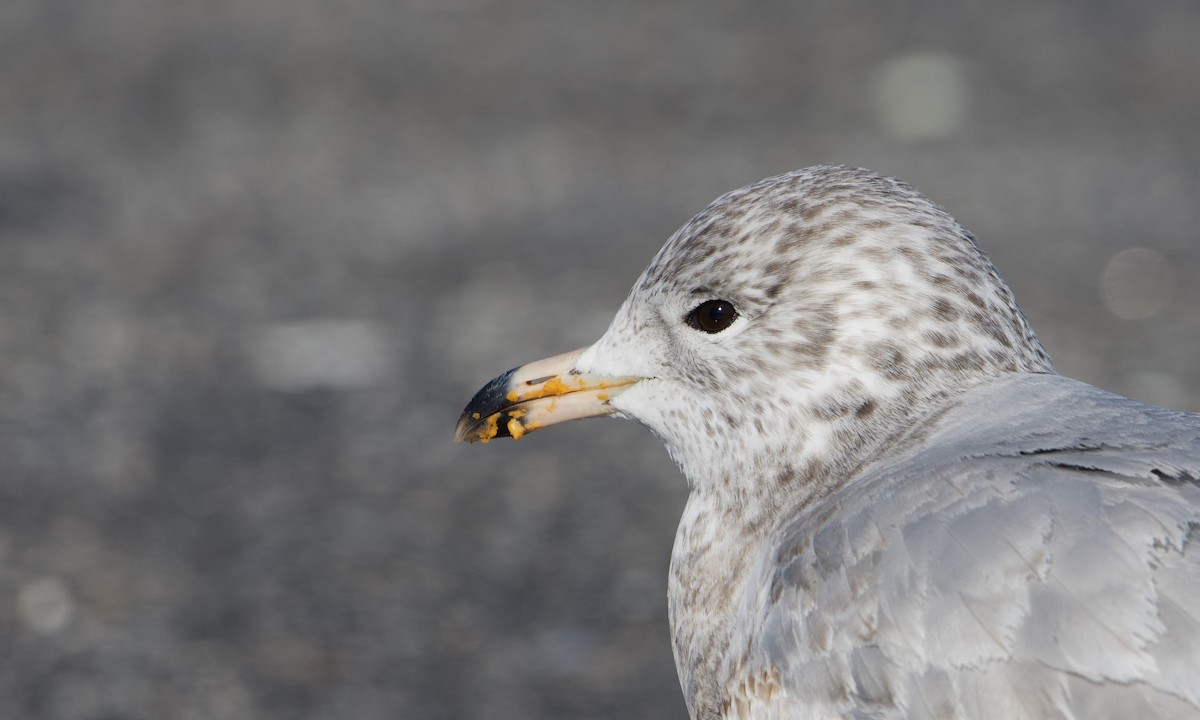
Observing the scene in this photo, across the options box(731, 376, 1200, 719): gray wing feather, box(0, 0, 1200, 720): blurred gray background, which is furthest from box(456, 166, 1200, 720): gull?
box(0, 0, 1200, 720): blurred gray background

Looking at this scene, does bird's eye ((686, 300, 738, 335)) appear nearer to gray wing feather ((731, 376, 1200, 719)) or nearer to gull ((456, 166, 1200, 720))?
gull ((456, 166, 1200, 720))

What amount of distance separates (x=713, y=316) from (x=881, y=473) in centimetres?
53

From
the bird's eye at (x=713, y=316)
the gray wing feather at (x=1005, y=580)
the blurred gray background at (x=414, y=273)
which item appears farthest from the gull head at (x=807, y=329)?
the blurred gray background at (x=414, y=273)

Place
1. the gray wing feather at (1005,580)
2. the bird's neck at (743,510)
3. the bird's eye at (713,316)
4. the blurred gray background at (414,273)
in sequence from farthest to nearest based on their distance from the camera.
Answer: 1. the blurred gray background at (414,273)
2. the bird's eye at (713,316)
3. the bird's neck at (743,510)
4. the gray wing feather at (1005,580)

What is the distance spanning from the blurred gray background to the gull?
1.52 meters

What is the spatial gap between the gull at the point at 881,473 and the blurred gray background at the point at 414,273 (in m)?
1.52

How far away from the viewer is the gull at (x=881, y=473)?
200cm

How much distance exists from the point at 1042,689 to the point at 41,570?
12.2 ft

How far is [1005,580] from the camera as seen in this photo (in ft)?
6.75

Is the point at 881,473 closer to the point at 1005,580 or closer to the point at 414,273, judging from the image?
the point at 1005,580

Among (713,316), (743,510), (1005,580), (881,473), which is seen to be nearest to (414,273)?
(713,316)

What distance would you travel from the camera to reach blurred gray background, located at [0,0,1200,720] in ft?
14.9

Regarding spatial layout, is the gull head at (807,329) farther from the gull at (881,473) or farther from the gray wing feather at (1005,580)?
the gray wing feather at (1005,580)

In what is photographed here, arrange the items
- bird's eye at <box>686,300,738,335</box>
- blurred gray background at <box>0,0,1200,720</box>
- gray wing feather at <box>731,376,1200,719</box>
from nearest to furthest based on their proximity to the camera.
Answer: gray wing feather at <box>731,376,1200,719</box> → bird's eye at <box>686,300,738,335</box> → blurred gray background at <box>0,0,1200,720</box>
